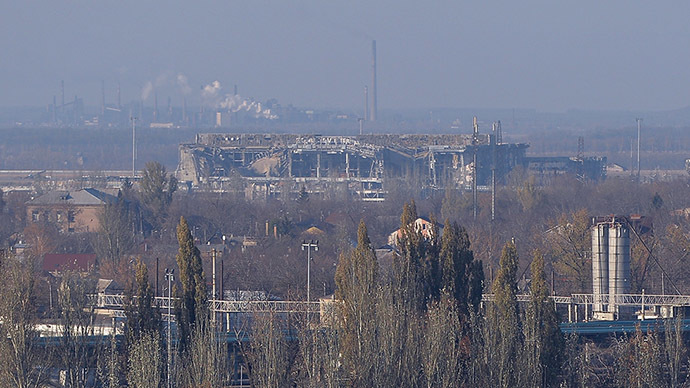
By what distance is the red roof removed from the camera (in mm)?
22030

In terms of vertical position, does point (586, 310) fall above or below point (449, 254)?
below

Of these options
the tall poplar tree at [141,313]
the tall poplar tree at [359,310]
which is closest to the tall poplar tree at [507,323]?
the tall poplar tree at [359,310]

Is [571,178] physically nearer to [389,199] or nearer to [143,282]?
[389,199]

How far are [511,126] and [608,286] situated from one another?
101828mm

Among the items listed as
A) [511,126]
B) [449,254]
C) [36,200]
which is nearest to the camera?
[449,254]

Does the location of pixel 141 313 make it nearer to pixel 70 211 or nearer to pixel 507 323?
pixel 507 323

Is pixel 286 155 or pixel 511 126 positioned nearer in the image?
pixel 286 155

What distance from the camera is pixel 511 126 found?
4628 inches

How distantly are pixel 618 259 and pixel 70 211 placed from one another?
18.3 m

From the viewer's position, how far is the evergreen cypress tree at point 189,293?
11.1 meters

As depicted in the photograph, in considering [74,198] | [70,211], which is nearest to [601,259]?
[70,211]

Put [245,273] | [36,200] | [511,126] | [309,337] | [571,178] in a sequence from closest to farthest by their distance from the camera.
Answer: [309,337] < [245,273] < [36,200] < [571,178] < [511,126]

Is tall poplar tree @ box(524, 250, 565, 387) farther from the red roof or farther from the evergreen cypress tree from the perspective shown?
the red roof

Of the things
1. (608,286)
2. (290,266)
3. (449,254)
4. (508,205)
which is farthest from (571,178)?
(449,254)
